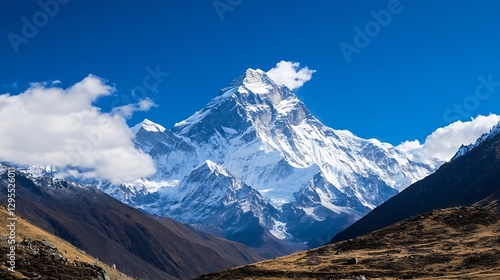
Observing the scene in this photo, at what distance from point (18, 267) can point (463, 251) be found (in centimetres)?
7478

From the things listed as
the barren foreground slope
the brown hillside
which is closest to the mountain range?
the barren foreground slope

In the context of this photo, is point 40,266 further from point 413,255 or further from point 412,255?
point 413,255

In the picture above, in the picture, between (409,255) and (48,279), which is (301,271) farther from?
(48,279)

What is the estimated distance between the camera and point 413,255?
375 feet

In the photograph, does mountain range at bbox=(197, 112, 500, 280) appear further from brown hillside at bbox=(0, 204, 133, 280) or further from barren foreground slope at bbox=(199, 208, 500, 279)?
brown hillside at bbox=(0, 204, 133, 280)

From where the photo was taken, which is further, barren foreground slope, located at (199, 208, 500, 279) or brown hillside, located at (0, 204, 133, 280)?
barren foreground slope, located at (199, 208, 500, 279)

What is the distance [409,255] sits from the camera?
115 metres

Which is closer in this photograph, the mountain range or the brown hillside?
the brown hillside

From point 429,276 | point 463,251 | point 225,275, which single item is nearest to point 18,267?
point 225,275

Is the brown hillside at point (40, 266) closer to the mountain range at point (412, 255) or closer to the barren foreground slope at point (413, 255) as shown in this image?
the barren foreground slope at point (413, 255)

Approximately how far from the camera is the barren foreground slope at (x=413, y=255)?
339ft

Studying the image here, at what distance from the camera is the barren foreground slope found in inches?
4065

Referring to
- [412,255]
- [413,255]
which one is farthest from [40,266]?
[413,255]

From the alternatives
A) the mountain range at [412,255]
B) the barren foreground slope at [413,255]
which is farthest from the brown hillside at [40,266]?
the mountain range at [412,255]
